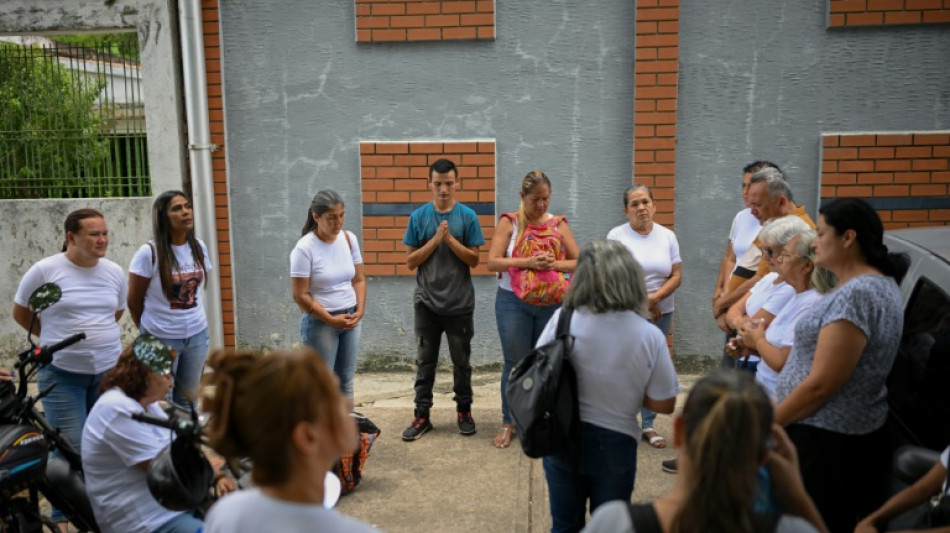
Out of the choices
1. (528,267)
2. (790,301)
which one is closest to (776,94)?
(528,267)

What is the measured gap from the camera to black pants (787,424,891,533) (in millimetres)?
2943

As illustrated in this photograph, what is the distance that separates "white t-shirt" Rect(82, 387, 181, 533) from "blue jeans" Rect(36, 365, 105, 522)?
126 centimetres

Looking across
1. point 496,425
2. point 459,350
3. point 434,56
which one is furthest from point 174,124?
point 496,425

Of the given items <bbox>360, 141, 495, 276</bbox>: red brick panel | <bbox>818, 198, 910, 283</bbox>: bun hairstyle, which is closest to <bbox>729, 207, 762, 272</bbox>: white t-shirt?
<bbox>818, 198, 910, 283</bbox>: bun hairstyle

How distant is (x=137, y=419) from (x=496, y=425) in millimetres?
3303

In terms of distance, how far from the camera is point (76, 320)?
14.5 ft

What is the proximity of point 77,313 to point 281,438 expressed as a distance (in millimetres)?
3317

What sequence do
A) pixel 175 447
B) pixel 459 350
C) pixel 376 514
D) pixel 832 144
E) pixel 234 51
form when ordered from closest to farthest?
pixel 175 447 → pixel 376 514 → pixel 459 350 → pixel 832 144 → pixel 234 51

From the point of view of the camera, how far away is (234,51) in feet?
22.2

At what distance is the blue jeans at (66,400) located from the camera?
169 inches

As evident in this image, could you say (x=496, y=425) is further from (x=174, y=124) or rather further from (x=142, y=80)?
(x=142, y=80)

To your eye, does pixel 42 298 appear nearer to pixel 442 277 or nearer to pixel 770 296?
pixel 442 277

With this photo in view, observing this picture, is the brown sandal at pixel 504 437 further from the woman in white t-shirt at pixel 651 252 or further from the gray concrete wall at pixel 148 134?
the gray concrete wall at pixel 148 134

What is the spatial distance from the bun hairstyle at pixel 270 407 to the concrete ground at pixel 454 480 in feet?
9.04
